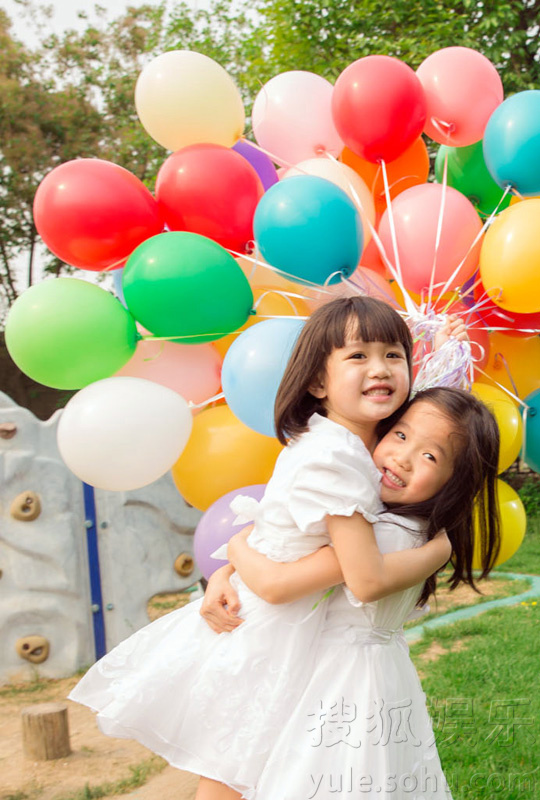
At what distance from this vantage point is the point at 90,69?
1370cm

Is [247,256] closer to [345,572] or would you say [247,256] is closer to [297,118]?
[297,118]

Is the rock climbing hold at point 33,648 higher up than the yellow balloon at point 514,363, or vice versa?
the yellow balloon at point 514,363

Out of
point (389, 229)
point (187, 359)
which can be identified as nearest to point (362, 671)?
point (187, 359)

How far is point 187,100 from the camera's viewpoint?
3.04 m

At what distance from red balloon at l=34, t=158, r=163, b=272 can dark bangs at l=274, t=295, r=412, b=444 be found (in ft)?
4.30

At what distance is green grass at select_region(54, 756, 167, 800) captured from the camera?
10.0 feet

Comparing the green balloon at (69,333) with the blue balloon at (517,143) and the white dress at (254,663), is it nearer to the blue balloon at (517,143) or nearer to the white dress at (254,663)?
the white dress at (254,663)

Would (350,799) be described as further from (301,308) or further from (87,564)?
(87,564)

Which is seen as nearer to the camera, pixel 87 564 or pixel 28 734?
pixel 28 734

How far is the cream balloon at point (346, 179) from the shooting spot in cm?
308

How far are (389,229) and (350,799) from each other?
212cm

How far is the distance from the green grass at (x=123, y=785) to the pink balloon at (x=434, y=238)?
2.22m

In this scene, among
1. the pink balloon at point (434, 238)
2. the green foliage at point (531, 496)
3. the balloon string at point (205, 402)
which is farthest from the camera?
the green foliage at point (531, 496)

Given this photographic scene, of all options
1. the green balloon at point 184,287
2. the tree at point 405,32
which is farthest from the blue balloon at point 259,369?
the tree at point 405,32
